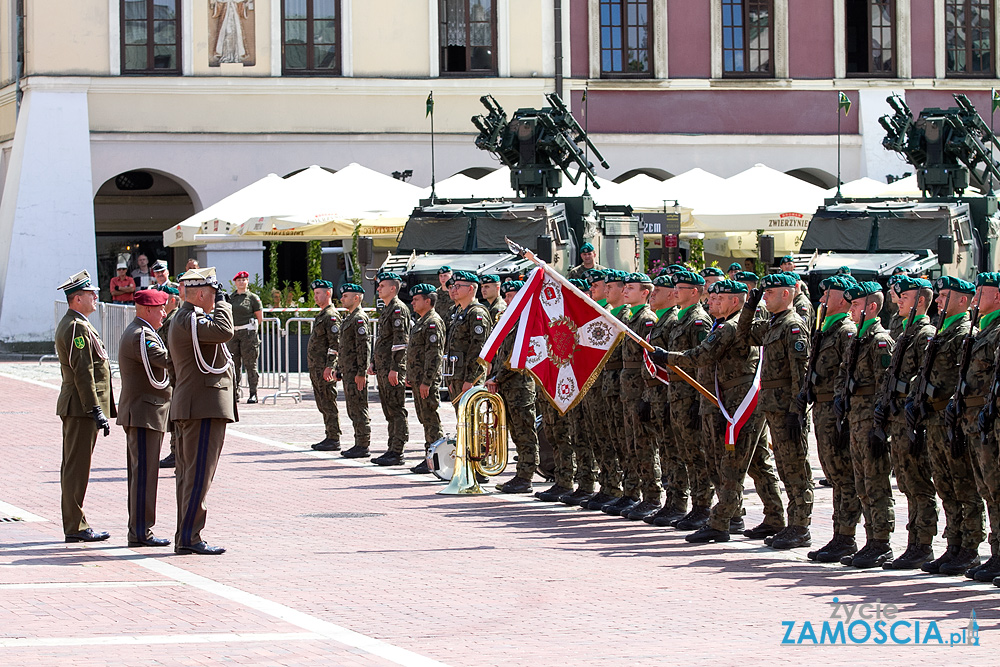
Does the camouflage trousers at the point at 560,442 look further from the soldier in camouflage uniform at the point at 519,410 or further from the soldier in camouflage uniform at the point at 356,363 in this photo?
the soldier in camouflage uniform at the point at 356,363

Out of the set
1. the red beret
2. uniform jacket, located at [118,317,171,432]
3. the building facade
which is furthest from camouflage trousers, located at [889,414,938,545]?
the building facade

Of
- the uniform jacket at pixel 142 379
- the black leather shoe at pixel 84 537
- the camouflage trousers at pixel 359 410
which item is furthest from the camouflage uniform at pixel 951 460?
the camouflage trousers at pixel 359 410

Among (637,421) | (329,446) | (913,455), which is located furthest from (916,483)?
(329,446)

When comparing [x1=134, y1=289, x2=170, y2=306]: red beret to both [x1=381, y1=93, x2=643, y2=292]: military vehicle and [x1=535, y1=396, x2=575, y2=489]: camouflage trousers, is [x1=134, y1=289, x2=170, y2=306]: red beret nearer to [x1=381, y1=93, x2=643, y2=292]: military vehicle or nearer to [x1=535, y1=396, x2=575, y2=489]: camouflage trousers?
[x1=535, y1=396, x2=575, y2=489]: camouflage trousers

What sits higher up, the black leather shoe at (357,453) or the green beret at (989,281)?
the green beret at (989,281)

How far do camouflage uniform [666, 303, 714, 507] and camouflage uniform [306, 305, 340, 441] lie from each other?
6015 millimetres

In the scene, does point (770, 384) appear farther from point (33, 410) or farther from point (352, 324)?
point (33, 410)

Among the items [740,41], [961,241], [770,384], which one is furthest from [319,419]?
[740,41]

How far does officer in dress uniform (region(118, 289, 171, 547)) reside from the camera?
11.3 meters

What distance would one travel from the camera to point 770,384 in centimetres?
1134

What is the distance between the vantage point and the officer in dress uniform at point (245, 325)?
22.3 meters

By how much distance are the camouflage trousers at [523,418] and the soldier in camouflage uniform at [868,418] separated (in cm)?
404

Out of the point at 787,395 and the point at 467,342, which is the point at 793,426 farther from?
the point at 467,342

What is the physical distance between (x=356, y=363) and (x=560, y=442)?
3796 mm
